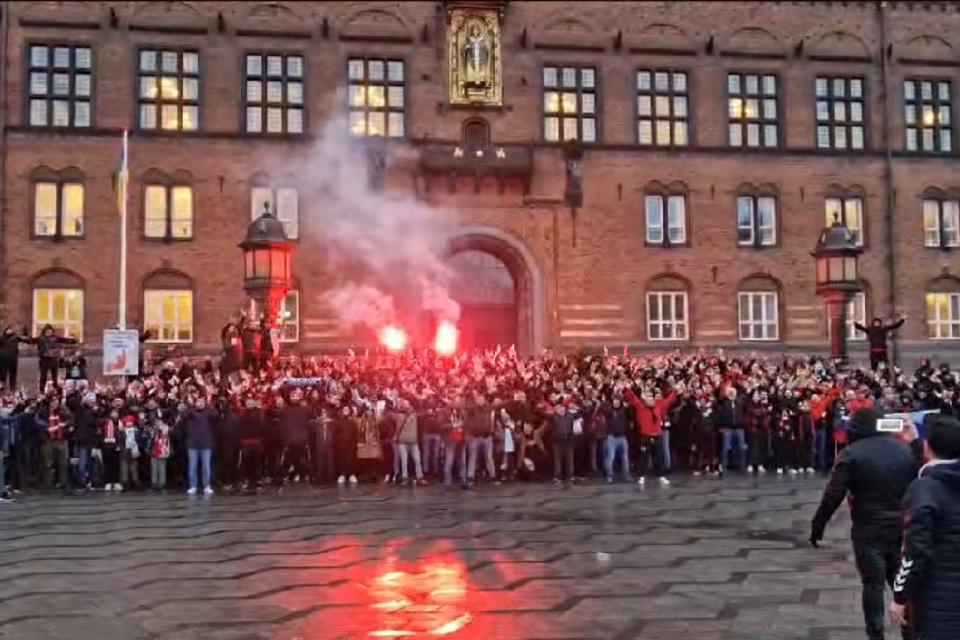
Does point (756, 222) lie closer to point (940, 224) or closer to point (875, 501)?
point (940, 224)

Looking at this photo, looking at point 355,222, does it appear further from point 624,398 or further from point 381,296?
point 624,398

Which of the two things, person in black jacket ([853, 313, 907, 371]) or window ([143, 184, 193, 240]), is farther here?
window ([143, 184, 193, 240])

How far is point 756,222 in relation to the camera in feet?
112

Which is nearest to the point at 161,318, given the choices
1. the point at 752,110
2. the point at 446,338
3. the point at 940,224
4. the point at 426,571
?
the point at 446,338

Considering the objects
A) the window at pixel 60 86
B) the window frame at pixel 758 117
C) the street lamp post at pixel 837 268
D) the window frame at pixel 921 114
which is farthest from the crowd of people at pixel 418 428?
the window frame at pixel 921 114

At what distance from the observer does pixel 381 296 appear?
3162cm

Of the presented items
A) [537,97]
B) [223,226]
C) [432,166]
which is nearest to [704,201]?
[537,97]

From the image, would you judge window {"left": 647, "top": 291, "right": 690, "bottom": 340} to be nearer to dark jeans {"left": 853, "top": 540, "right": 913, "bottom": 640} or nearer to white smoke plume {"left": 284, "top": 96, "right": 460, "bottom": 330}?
white smoke plume {"left": 284, "top": 96, "right": 460, "bottom": 330}

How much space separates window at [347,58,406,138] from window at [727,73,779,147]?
10707 mm

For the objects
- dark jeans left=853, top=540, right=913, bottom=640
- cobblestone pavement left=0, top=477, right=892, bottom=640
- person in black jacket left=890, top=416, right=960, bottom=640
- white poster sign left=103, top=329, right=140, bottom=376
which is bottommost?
cobblestone pavement left=0, top=477, right=892, bottom=640

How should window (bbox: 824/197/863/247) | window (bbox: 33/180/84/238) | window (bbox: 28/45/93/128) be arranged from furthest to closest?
window (bbox: 824/197/863/247)
window (bbox: 28/45/93/128)
window (bbox: 33/180/84/238)

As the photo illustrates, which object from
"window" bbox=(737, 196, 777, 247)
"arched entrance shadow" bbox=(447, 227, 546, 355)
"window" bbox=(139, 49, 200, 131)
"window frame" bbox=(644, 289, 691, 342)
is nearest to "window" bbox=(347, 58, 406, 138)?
"arched entrance shadow" bbox=(447, 227, 546, 355)

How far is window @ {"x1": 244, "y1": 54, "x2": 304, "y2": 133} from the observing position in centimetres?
3191

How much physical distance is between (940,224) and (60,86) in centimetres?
2814
